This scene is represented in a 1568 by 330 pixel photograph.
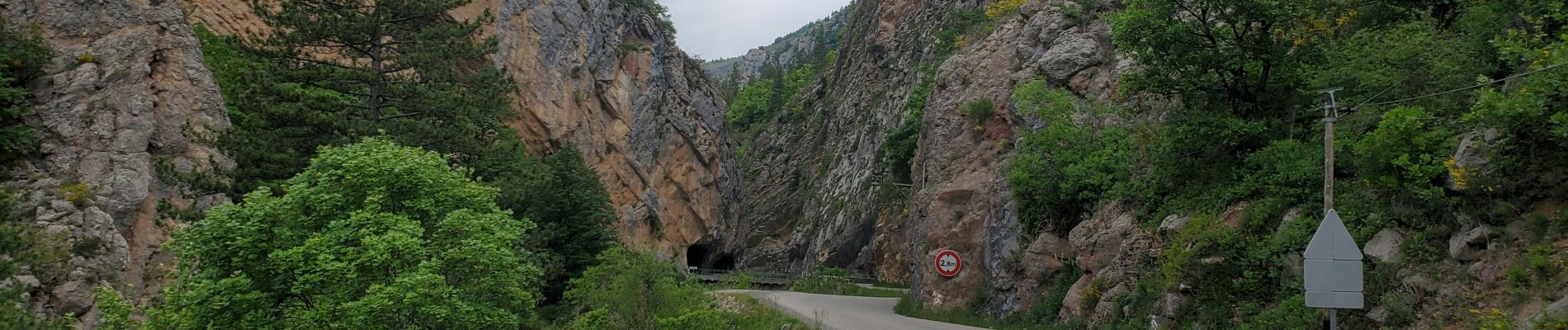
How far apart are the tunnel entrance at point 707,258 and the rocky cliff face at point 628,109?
36cm

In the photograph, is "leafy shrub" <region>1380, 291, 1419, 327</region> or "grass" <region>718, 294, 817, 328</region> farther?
"grass" <region>718, 294, 817, 328</region>

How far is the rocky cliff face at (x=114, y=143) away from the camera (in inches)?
706

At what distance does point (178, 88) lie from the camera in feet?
72.5

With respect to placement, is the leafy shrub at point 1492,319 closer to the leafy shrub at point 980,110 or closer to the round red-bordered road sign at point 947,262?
the round red-bordered road sign at point 947,262

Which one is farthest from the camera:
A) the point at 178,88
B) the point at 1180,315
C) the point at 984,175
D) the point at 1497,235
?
Answer: the point at 984,175

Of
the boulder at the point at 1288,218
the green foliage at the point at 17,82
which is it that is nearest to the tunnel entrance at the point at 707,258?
the green foliage at the point at 17,82

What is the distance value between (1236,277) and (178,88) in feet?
78.4

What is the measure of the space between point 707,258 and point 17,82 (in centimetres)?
4005

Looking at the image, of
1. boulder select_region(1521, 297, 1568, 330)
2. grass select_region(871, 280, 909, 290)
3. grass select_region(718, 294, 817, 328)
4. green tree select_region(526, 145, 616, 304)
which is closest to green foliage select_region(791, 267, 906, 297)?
grass select_region(871, 280, 909, 290)

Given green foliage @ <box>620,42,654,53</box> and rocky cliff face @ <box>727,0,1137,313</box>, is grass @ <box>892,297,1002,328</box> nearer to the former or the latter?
rocky cliff face @ <box>727,0,1137,313</box>

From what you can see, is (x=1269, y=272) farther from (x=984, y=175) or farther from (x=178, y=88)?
(x=178, y=88)

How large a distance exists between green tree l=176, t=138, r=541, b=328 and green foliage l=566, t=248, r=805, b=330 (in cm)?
199

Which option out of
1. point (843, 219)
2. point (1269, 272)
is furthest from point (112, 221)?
point (843, 219)

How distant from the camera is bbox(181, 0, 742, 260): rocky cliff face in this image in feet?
128
